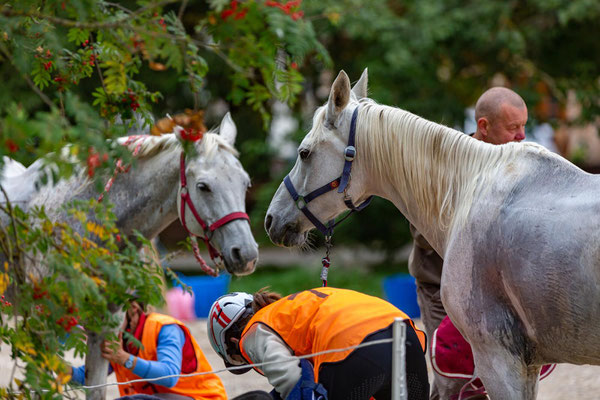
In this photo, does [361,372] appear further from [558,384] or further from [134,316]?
[558,384]

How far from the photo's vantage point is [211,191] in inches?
139

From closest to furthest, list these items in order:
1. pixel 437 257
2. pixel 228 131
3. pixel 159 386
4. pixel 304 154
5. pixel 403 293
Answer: pixel 304 154 < pixel 159 386 < pixel 437 257 < pixel 228 131 < pixel 403 293

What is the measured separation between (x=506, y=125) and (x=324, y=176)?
1009mm

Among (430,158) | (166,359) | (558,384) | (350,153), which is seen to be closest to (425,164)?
(430,158)

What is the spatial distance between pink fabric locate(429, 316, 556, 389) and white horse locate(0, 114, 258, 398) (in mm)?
949

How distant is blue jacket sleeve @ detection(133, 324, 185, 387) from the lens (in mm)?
3320

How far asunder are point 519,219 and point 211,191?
151 centimetres

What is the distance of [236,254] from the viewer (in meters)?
3.50

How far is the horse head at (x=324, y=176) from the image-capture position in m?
3.11

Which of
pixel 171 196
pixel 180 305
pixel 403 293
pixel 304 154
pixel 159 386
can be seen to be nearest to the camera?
pixel 304 154

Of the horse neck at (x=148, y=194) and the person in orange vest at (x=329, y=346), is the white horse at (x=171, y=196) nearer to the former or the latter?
the horse neck at (x=148, y=194)

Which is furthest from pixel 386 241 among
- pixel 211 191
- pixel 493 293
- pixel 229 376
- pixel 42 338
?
pixel 42 338

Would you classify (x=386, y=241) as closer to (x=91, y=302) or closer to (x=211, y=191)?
(x=211, y=191)

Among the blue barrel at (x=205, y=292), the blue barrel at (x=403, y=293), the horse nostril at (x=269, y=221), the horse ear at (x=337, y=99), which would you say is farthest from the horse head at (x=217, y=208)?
the blue barrel at (x=205, y=292)
